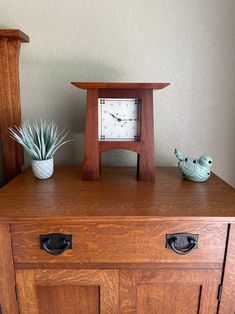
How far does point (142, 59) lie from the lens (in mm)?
966

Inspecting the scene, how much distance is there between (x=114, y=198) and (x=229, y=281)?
42 centimetres

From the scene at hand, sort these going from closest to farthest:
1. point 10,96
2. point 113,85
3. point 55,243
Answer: point 55,243, point 113,85, point 10,96

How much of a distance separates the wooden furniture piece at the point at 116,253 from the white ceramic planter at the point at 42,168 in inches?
4.8

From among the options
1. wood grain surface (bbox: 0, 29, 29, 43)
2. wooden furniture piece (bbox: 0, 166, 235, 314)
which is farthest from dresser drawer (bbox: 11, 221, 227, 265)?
wood grain surface (bbox: 0, 29, 29, 43)

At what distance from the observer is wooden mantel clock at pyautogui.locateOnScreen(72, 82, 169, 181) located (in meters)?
0.80

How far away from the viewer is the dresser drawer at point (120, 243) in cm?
63

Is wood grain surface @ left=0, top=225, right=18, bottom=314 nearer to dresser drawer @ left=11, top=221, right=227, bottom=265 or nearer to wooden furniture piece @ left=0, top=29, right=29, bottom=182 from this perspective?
dresser drawer @ left=11, top=221, right=227, bottom=265

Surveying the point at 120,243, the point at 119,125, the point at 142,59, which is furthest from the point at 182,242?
the point at 142,59

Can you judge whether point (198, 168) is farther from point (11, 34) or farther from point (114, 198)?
point (11, 34)

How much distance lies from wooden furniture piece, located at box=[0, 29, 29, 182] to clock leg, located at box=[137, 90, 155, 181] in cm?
55

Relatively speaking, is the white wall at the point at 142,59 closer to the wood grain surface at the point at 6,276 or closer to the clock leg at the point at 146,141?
the clock leg at the point at 146,141

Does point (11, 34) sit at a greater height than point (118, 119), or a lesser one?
greater

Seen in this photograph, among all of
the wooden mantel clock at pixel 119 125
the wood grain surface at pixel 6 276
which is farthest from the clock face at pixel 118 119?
the wood grain surface at pixel 6 276

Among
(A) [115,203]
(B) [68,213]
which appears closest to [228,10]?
(A) [115,203]
